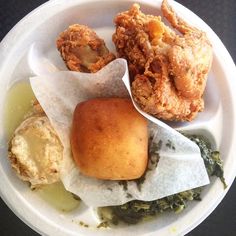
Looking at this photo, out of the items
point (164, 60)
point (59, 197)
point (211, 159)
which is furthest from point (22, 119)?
point (211, 159)

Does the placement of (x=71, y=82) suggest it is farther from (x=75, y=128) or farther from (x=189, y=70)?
(x=189, y=70)

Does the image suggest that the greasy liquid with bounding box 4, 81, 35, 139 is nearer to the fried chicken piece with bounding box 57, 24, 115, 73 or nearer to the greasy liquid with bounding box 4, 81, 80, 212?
the greasy liquid with bounding box 4, 81, 80, 212

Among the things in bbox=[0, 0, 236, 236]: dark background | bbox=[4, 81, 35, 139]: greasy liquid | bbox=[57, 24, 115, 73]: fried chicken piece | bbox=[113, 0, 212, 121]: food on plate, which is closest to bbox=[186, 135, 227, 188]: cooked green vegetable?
bbox=[113, 0, 212, 121]: food on plate

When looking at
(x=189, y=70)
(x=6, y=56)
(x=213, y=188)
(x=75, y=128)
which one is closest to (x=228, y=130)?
(x=213, y=188)

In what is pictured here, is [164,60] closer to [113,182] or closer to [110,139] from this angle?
[110,139]

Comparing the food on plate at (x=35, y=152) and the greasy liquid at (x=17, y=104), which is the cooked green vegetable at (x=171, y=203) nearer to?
the food on plate at (x=35, y=152)
